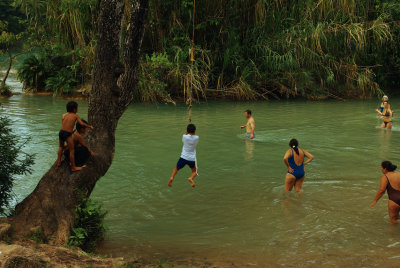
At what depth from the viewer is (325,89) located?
88.8 feet

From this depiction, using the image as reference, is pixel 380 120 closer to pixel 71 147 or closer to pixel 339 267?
pixel 339 267

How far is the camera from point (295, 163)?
28.2 feet

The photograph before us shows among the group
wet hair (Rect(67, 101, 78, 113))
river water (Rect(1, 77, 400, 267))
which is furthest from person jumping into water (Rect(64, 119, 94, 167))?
river water (Rect(1, 77, 400, 267))

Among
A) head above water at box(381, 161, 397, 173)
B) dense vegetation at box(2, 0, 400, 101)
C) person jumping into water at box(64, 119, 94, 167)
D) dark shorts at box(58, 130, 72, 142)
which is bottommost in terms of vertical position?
head above water at box(381, 161, 397, 173)

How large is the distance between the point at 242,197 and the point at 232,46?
53.8 feet

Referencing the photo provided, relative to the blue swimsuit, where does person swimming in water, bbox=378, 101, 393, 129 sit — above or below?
above

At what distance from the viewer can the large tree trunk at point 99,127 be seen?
5875 millimetres

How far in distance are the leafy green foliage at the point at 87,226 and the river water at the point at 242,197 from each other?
0.74ft

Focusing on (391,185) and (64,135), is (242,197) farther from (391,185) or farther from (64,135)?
(64,135)

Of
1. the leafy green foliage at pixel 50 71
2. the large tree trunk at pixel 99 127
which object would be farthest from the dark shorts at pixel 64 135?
the leafy green foliage at pixel 50 71

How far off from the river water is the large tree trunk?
866mm

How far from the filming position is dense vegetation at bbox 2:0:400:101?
76.2 feet

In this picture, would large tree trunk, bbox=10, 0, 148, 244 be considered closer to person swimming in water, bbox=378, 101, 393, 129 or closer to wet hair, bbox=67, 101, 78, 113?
wet hair, bbox=67, 101, 78, 113

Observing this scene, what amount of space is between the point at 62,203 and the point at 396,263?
4.43m
